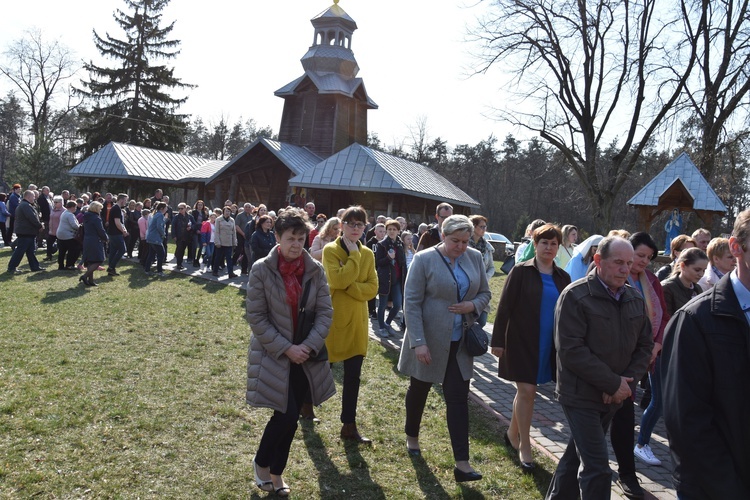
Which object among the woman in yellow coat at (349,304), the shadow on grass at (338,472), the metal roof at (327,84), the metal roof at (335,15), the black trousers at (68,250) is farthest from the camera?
the metal roof at (335,15)

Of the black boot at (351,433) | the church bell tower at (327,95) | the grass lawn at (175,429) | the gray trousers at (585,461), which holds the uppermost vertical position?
the church bell tower at (327,95)

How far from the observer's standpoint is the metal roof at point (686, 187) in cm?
1534

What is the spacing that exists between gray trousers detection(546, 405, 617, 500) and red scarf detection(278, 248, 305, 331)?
184 cm

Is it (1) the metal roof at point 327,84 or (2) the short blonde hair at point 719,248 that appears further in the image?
(1) the metal roof at point 327,84

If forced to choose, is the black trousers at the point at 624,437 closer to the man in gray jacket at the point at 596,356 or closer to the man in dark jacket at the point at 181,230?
the man in gray jacket at the point at 596,356

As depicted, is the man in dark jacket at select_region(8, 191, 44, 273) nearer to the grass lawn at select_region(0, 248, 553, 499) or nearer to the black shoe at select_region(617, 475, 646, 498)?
the grass lawn at select_region(0, 248, 553, 499)

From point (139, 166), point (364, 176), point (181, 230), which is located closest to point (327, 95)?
point (364, 176)

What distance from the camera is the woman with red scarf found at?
364 cm

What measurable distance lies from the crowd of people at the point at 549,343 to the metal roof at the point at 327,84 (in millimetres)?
26982

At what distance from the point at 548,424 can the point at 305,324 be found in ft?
9.84

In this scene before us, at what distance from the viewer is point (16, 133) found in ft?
190

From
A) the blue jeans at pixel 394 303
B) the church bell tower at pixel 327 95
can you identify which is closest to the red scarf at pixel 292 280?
the blue jeans at pixel 394 303

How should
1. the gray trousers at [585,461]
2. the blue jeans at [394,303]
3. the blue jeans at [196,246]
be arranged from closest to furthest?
the gray trousers at [585,461]
the blue jeans at [394,303]
the blue jeans at [196,246]

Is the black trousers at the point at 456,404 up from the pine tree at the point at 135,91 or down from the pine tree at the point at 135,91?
down
